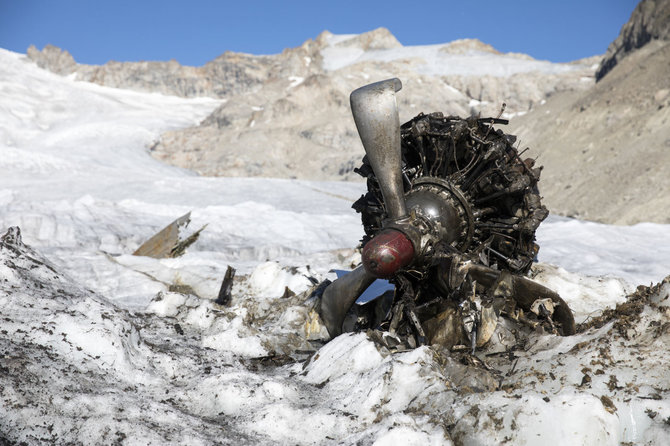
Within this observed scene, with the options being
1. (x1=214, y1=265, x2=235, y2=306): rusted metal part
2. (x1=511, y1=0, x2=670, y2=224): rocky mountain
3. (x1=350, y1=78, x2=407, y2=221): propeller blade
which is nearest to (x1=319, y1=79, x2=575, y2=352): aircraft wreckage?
(x1=350, y1=78, x2=407, y2=221): propeller blade

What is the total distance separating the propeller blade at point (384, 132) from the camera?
7.55 metres

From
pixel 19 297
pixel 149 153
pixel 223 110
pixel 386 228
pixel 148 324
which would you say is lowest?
pixel 148 324

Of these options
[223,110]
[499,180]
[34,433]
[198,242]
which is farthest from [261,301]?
[223,110]

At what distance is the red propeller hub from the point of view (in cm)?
752

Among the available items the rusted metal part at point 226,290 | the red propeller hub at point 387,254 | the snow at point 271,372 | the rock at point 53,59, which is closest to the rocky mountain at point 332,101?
the rusted metal part at point 226,290

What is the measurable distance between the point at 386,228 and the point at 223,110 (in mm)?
78896

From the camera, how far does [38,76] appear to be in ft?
331

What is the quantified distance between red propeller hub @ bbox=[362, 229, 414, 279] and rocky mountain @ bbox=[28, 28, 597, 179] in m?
55.1

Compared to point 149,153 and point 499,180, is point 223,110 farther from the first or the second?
point 499,180

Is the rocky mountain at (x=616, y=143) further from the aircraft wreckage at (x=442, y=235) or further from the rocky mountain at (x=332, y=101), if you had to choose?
the aircraft wreckage at (x=442, y=235)

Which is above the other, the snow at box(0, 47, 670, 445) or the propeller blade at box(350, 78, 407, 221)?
the propeller blade at box(350, 78, 407, 221)

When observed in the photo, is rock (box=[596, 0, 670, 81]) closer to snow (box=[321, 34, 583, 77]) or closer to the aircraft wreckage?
snow (box=[321, 34, 583, 77])

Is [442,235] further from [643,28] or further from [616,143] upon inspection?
[643,28]

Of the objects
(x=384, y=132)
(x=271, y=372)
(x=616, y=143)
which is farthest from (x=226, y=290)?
(x=616, y=143)
